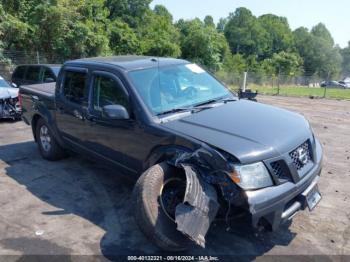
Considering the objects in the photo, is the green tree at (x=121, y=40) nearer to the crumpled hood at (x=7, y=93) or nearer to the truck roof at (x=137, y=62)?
the crumpled hood at (x=7, y=93)

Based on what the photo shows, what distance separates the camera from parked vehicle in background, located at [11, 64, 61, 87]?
1152 cm

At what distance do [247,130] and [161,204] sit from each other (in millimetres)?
1173

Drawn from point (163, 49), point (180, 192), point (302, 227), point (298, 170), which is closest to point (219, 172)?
point (180, 192)

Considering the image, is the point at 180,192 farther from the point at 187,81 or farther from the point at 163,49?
the point at 163,49

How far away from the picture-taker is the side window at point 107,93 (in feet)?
14.6

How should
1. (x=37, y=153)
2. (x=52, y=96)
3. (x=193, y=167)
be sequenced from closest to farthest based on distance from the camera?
1. (x=193, y=167)
2. (x=52, y=96)
3. (x=37, y=153)

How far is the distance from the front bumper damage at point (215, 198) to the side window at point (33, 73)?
1037 cm

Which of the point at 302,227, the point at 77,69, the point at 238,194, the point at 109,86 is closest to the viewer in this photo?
the point at 238,194

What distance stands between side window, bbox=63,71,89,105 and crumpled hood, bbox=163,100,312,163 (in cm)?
172

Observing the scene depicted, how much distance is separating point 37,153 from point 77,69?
2.54 meters

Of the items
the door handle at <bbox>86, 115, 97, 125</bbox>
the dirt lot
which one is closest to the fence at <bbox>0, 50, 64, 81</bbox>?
the dirt lot

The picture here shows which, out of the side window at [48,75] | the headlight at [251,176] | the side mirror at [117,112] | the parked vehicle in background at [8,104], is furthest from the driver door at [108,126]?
the side window at [48,75]

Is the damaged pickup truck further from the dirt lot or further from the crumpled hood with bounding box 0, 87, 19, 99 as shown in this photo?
the crumpled hood with bounding box 0, 87, 19, 99

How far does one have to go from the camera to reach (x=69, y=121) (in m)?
5.53
